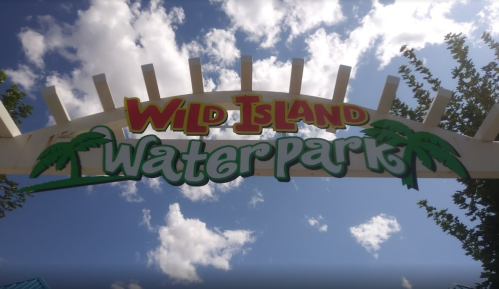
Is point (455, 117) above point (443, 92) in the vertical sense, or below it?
above

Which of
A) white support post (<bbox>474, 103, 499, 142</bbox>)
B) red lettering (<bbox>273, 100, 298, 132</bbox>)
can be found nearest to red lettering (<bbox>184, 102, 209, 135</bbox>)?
red lettering (<bbox>273, 100, 298, 132</bbox>)

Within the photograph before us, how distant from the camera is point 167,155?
418cm

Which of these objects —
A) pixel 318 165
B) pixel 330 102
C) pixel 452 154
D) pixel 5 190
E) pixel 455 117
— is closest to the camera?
pixel 318 165

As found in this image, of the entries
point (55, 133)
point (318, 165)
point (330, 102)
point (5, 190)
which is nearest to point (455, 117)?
point (330, 102)

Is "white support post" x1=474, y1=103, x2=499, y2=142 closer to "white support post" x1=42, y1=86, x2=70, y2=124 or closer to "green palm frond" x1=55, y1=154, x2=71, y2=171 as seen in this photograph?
"green palm frond" x1=55, y1=154, x2=71, y2=171

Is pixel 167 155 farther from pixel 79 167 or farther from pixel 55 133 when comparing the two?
pixel 55 133

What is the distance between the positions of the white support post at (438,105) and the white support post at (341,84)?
1.13 metres

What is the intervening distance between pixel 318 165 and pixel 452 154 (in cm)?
177

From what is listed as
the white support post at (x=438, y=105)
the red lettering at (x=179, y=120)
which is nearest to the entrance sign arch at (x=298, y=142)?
the white support post at (x=438, y=105)

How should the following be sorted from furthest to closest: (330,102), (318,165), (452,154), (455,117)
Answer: (455,117), (330,102), (452,154), (318,165)

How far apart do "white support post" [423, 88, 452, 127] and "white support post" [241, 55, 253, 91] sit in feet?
7.95

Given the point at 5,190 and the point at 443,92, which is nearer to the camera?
the point at 443,92

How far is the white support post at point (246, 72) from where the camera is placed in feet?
15.5

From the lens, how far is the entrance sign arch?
4195 mm
